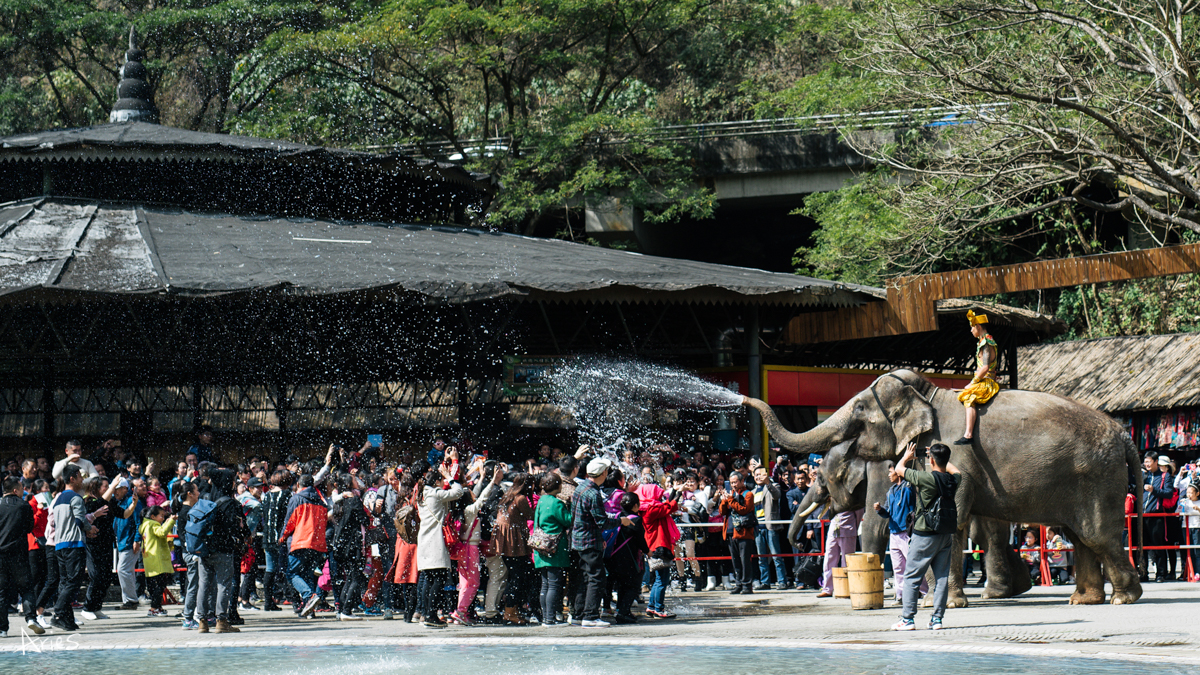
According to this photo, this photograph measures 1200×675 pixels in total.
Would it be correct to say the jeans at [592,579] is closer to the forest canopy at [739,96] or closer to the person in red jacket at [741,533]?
the person in red jacket at [741,533]

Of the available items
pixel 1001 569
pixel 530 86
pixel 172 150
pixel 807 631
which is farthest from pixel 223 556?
pixel 530 86

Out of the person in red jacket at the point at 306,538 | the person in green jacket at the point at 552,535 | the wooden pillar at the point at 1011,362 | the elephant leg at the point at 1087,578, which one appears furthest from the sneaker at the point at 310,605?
the wooden pillar at the point at 1011,362

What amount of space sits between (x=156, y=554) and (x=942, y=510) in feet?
30.7

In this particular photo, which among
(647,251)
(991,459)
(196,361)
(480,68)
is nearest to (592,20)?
(480,68)

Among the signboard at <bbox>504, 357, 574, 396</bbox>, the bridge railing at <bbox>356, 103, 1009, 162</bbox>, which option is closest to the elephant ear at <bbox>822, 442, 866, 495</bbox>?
the signboard at <bbox>504, 357, 574, 396</bbox>

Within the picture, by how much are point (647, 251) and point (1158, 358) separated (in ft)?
58.8

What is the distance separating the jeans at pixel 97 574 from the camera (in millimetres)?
14570

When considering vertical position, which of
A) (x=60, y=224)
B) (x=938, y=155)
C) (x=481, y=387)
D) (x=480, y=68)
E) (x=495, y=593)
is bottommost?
(x=495, y=593)

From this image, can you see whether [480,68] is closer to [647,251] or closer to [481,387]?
[647,251]

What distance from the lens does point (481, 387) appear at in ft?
86.5

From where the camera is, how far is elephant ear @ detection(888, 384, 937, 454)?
44.7 feet

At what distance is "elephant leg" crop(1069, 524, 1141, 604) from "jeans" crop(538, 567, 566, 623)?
217 inches

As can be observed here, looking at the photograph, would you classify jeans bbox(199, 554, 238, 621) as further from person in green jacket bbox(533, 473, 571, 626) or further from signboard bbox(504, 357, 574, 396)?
signboard bbox(504, 357, 574, 396)

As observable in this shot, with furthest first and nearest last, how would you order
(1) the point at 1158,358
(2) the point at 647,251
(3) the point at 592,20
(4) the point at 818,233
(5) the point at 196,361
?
(2) the point at 647,251
(3) the point at 592,20
(4) the point at 818,233
(1) the point at 1158,358
(5) the point at 196,361
